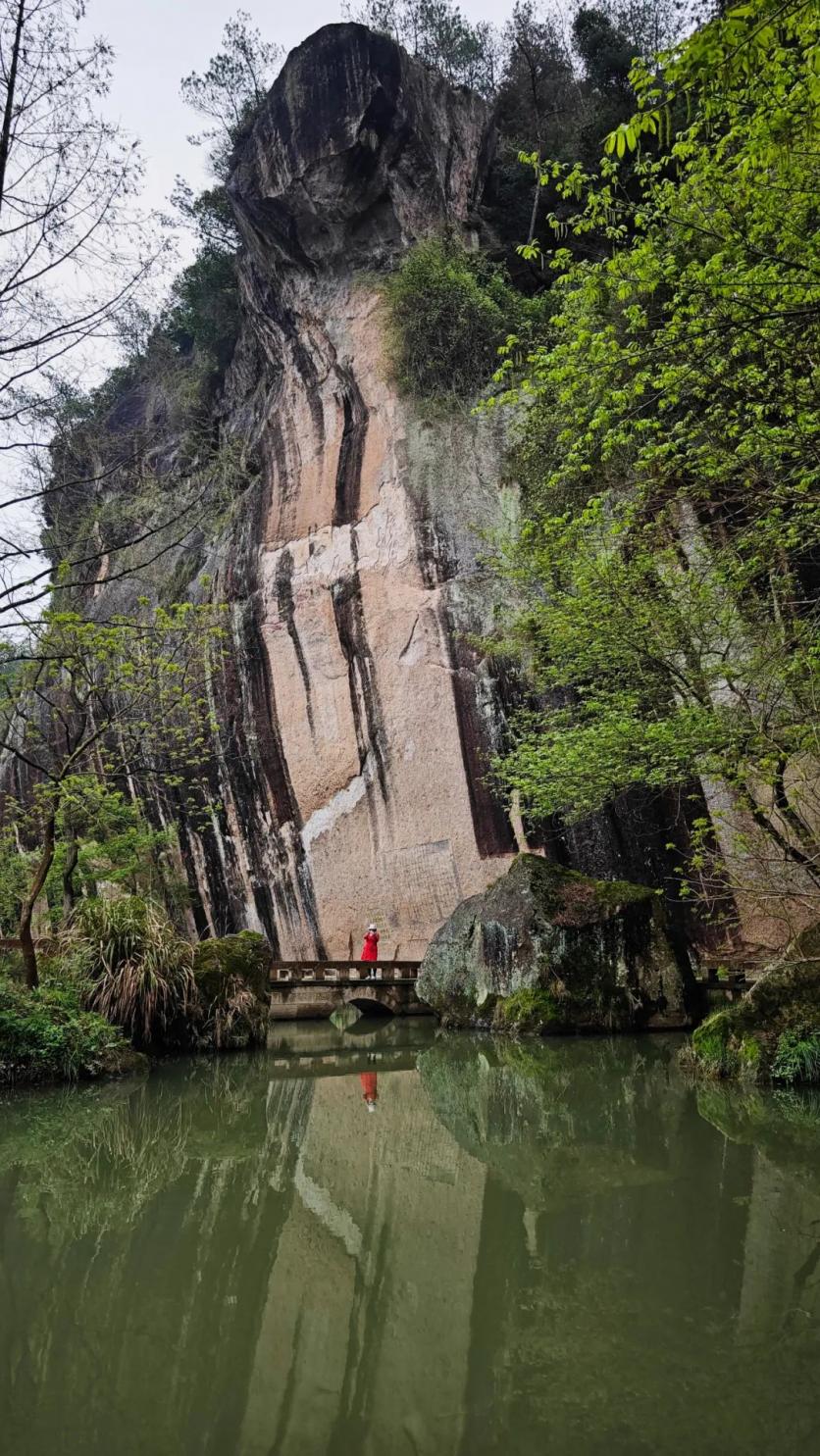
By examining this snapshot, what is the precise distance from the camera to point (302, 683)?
56.4 feet

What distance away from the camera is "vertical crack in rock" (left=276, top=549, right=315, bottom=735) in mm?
17109

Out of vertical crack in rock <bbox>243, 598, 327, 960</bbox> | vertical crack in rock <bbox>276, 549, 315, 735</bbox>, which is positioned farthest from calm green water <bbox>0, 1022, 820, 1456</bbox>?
vertical crack in rock <bbox>276, 549, 315, 735</bbox>

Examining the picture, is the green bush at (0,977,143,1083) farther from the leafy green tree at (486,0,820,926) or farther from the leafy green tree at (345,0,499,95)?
the leafy green tree at (345,0,499,95)

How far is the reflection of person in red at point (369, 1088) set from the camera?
6781 millimetres

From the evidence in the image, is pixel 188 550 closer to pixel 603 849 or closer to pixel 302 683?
pixel 302 683

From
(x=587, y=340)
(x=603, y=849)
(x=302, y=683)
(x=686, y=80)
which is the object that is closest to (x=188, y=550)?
(x=302, y=683)

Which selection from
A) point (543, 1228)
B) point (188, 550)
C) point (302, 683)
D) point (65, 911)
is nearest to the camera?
point (543, 1228)

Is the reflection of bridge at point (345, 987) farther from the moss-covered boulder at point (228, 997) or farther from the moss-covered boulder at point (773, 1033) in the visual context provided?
the moss-covered boulder at point (773, 1033)

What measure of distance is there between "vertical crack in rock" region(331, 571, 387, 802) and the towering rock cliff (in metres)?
0.04

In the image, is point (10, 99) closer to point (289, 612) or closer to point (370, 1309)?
point (370, 1309)

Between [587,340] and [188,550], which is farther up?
[188,550]

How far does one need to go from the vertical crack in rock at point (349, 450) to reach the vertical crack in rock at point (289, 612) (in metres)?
1.28

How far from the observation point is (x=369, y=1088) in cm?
758

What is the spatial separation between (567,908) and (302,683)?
303 inches
